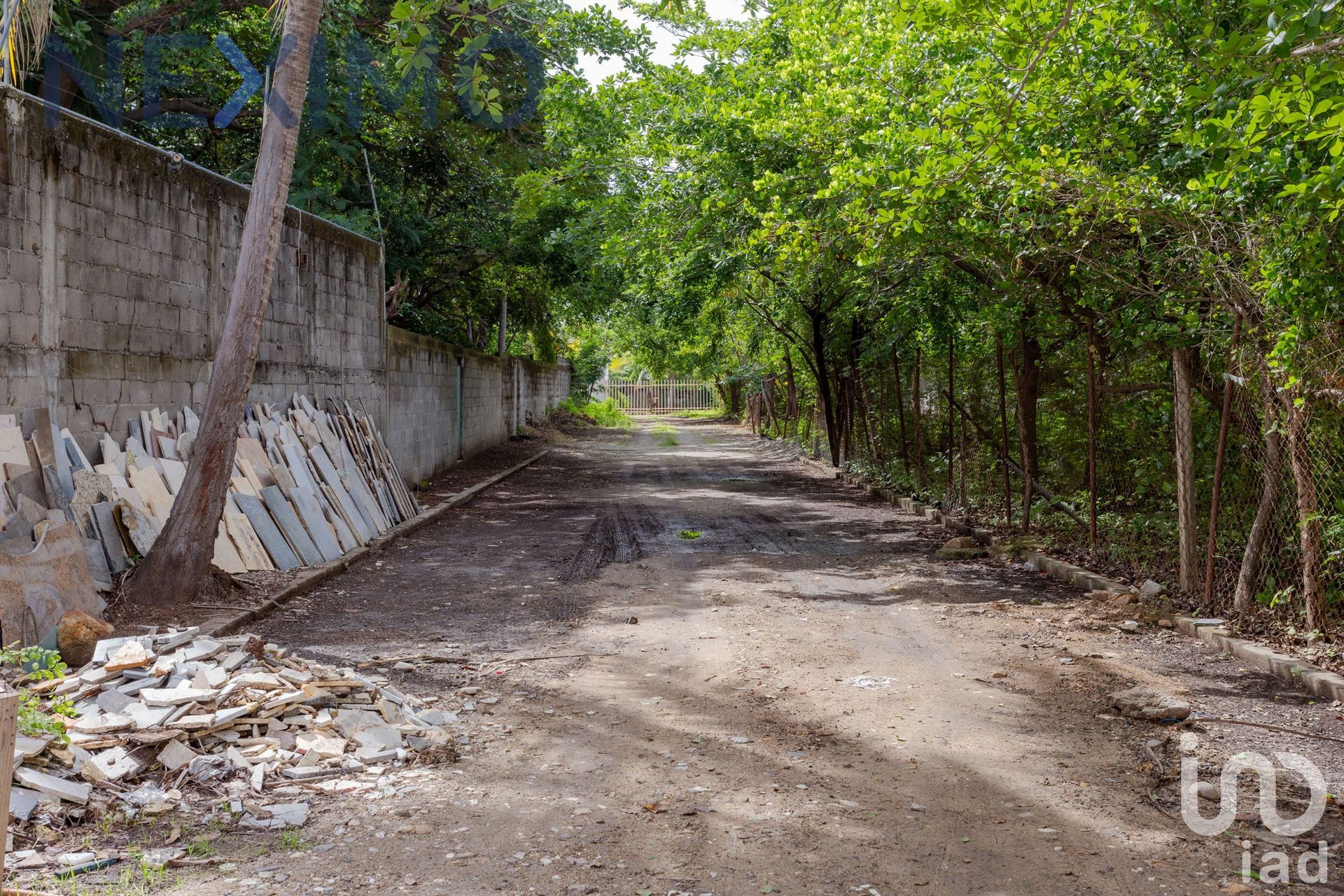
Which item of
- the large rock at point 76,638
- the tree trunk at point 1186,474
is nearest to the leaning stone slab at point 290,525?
the large rock at point 76,638

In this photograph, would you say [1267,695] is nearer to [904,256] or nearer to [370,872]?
[370,872]

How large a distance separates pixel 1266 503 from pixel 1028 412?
4.72m

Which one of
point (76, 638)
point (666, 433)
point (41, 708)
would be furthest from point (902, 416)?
point (666, 433)

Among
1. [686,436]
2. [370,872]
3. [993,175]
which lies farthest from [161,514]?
[686,436]

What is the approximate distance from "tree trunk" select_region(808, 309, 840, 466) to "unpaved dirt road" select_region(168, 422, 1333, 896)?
10500 millimetres

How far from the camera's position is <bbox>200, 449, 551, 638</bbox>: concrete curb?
24.6 ft

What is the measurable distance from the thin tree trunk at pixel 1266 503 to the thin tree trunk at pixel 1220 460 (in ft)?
0.76

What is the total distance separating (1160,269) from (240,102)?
13522 mm

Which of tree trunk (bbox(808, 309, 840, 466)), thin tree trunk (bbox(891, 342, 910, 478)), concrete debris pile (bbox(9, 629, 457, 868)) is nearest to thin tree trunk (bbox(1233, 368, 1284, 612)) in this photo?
concrete debris pile (bbox(9, 629, 457, 868))

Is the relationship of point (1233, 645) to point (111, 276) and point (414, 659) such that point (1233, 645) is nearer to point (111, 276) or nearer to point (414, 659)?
point (414, 659)

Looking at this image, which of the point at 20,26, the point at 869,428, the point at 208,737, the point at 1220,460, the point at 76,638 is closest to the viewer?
the point at 208,737

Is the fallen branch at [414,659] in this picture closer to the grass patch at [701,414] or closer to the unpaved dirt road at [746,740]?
the unpaved dirt road at [746,740]

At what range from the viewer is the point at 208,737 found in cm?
495

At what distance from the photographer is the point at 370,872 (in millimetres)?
3816
